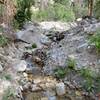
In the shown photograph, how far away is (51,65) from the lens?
711 centimetres

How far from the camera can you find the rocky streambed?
18.4 ft

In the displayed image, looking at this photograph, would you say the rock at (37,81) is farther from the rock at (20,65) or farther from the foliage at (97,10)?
the foliage at (97,10)

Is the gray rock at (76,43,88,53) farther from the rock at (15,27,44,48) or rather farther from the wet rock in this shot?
the rock at (15,27,44,48)

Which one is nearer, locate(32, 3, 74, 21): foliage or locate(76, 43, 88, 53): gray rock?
locate(76, 43, 88, 53): gray rock

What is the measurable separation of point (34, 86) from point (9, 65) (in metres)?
1.23

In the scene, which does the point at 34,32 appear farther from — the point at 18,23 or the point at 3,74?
the point at 3,74

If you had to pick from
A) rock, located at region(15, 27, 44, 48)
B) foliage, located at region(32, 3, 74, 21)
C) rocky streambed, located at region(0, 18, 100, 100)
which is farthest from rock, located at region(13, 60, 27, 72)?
foliage, located at region(32, 3, 74, 21)

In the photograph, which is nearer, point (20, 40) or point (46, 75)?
point (46, 75)

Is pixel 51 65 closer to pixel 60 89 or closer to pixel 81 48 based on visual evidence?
pixel 81 48

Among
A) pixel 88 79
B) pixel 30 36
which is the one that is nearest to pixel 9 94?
pixel 88 79

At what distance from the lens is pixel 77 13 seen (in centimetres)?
1727

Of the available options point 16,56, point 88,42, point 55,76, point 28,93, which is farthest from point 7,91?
point 88,42

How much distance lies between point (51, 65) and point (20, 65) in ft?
2.79

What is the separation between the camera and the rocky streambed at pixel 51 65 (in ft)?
18.4
